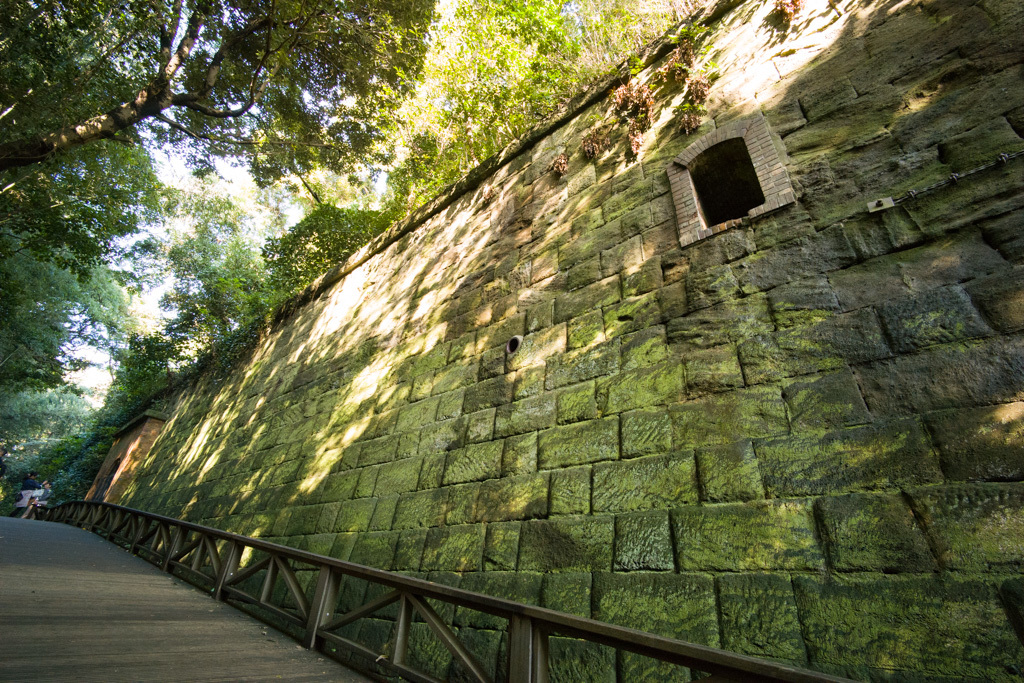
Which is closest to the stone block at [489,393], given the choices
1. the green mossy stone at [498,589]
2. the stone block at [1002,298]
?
the green mossy stone at [498,589]

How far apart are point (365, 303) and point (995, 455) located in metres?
6.04

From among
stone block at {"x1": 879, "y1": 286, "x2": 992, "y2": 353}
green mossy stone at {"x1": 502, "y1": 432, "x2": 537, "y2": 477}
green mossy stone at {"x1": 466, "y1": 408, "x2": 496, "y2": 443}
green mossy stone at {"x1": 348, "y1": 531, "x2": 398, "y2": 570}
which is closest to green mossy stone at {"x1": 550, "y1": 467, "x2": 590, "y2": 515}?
green mossy stone at {"x1": 502, "y1": 432, "x2": 537, "y2": 477}

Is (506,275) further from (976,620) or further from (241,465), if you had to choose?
(241,465)

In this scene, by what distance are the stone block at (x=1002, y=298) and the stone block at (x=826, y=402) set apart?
21.1 inches

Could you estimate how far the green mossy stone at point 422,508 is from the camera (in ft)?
11.2

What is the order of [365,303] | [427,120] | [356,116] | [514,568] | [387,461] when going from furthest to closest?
[356,116], [427,120], [365,303], [387,461], [514,568]

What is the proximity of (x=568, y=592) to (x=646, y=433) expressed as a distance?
3.06 feet

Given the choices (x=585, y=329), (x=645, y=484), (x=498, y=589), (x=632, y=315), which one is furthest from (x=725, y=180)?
(x=498, y=589)

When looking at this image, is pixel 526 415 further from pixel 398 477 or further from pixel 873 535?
pixel 873 535

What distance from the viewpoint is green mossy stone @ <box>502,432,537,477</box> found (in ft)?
9.94

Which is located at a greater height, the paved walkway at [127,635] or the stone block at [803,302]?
the stone block at [803,302]

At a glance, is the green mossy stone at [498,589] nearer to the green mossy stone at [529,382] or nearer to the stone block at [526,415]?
the stone block at [526,415]

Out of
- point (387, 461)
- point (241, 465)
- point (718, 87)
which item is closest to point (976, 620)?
point (718, 87)

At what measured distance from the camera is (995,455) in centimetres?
165
